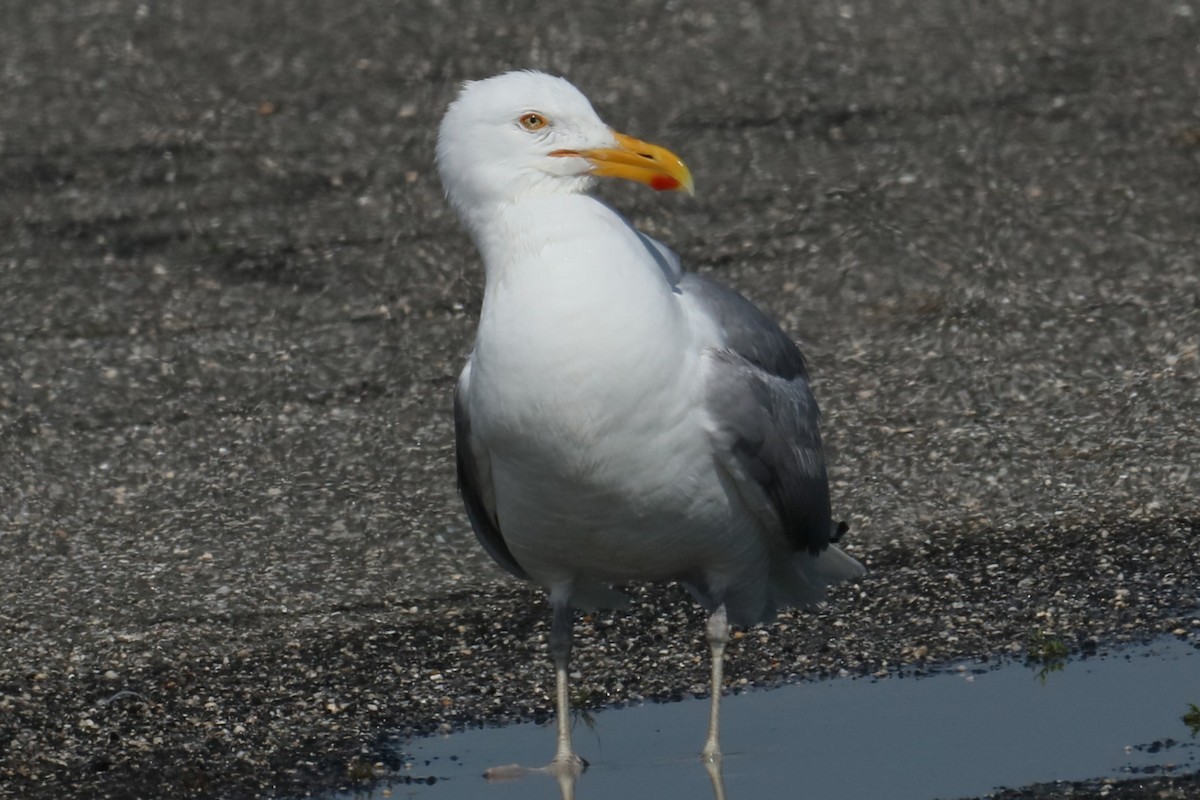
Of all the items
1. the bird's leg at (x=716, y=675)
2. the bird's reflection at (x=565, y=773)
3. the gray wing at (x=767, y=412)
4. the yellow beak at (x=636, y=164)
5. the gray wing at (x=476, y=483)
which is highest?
the yellow beak at (x=636, y=164)

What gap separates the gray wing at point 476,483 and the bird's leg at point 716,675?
0.67m

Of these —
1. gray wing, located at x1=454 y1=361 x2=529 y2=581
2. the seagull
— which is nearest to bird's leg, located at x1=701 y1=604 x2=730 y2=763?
the seagull

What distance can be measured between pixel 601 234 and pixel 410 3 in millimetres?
8308

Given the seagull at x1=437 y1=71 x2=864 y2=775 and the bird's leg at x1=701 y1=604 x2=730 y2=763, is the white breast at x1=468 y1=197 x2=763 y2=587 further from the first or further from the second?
the bird's leg at x1=701 y1=604 x2=730 y2=763

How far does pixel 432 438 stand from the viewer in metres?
8.66

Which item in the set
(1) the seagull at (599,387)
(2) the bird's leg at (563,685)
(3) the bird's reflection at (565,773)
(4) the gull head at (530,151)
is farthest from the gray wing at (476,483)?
(3) the bird's reflection at (565,773)

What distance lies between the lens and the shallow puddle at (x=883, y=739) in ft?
17.5

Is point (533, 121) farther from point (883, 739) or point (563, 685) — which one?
point (883, 739)

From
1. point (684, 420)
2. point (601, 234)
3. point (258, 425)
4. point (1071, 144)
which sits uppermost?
point (1071, 144)

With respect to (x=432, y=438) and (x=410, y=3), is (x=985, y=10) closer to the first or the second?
(x=410, y=3)

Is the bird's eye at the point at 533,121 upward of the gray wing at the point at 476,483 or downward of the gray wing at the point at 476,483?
upward

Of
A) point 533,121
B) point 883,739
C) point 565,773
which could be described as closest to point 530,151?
point 533,121

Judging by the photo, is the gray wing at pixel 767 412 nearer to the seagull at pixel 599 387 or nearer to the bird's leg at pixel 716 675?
the seagull at pixel 599 387

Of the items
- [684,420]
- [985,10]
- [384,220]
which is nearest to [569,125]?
[684,420]
